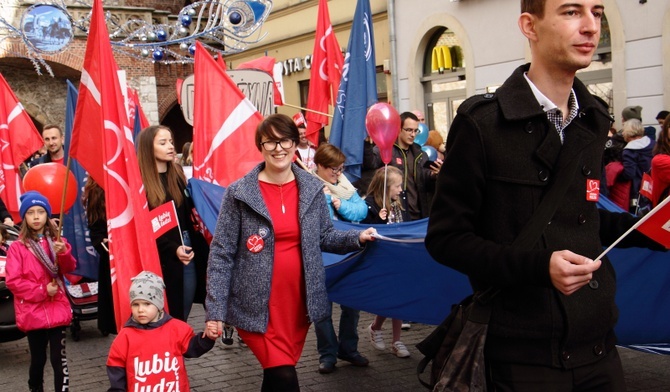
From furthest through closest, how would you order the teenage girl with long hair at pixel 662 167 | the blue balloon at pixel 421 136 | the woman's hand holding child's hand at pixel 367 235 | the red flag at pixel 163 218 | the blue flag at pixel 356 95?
the blue balloon at pixel 421 136 → the blue flag at pixel 356 95 → the teenage girl with long hair at pixel 662 167 → the red flag at pixel 163 218 → the woman's hand holding child's hand at pixel 367 235

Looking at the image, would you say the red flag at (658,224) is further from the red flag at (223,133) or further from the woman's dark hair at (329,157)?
the red flag at (223,133)

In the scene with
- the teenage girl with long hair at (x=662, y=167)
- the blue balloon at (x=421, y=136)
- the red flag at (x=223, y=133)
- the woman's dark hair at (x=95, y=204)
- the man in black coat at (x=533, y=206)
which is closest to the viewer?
the man in black coat at (x=533, y=206)

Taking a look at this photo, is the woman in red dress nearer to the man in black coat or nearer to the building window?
the man in black coat

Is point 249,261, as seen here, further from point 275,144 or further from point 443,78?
point 443,78

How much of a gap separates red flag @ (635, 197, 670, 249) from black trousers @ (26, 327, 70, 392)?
4.49m

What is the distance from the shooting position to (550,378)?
2684mm

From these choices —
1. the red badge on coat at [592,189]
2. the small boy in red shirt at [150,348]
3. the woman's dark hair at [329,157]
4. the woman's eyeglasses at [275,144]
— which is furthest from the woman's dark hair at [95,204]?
the red badge on coat at [592,189]

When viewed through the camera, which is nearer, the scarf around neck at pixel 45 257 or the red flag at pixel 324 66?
the scarf around neck at pixel 45 257

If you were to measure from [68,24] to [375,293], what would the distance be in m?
9.67

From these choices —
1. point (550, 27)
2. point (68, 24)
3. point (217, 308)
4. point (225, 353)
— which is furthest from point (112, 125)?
point (68, 24)

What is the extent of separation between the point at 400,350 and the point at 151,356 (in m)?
2.90

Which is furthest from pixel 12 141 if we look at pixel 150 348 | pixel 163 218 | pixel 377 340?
pixel 150 348

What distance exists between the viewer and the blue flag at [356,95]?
9.84 metres

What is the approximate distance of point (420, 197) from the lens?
9016 millimetres
